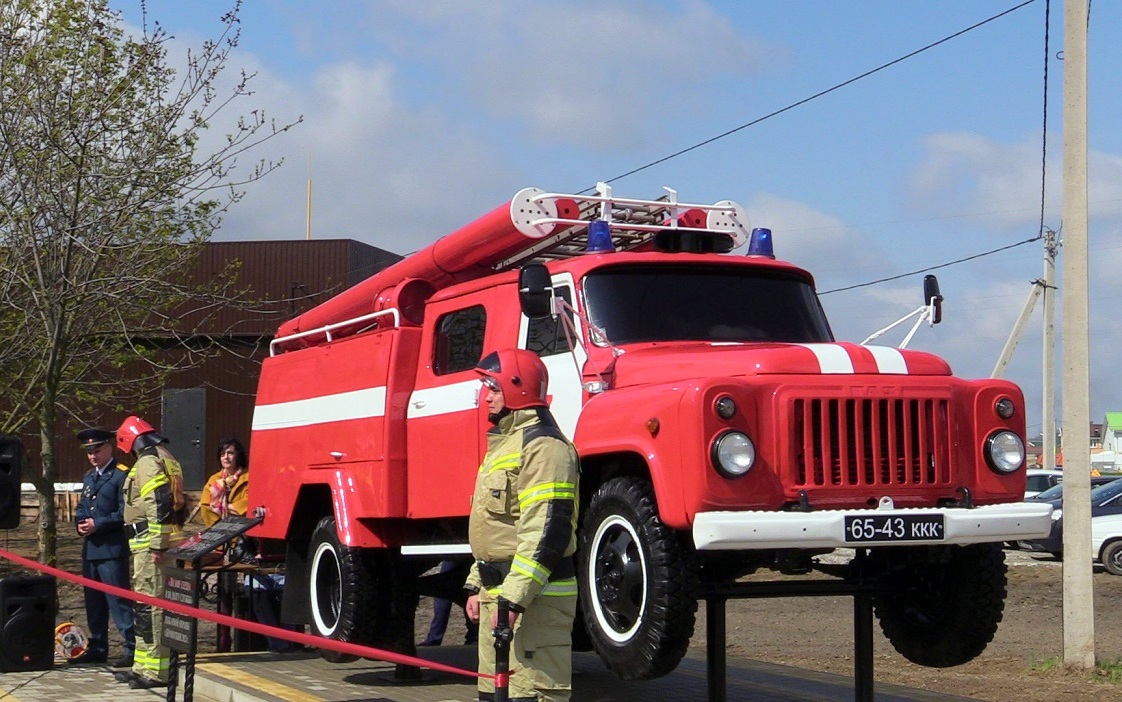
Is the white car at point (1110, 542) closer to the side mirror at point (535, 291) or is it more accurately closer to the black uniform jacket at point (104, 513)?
the black uniform jacket at point (104, 513)

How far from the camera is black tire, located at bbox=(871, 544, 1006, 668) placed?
7867 millimetres

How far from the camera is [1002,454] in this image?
756cm

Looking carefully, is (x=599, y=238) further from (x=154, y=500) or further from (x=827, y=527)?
(x=154, y=500)

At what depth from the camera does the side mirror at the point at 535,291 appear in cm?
786

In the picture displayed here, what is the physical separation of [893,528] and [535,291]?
89.4 inches

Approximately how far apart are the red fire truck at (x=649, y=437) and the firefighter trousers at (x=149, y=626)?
90 centimetres

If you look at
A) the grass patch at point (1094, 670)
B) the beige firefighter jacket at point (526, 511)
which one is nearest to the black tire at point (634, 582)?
the beige firefighter jacket at point (526, 511)

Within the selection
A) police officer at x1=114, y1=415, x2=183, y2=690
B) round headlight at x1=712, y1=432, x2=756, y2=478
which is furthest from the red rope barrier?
round headlight at x1=712, y1=432, x2=756, y2=478

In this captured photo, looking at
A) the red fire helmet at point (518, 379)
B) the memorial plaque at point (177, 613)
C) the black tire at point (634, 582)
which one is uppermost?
the red fire helmet at point (518, 379)

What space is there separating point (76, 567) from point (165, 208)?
703 centimetres

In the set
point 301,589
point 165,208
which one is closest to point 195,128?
point 165,208

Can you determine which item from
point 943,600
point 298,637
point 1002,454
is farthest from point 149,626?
point 1002,454

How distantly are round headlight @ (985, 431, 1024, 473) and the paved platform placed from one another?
10.0 ft

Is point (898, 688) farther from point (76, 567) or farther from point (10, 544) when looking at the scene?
point (10, 544)
